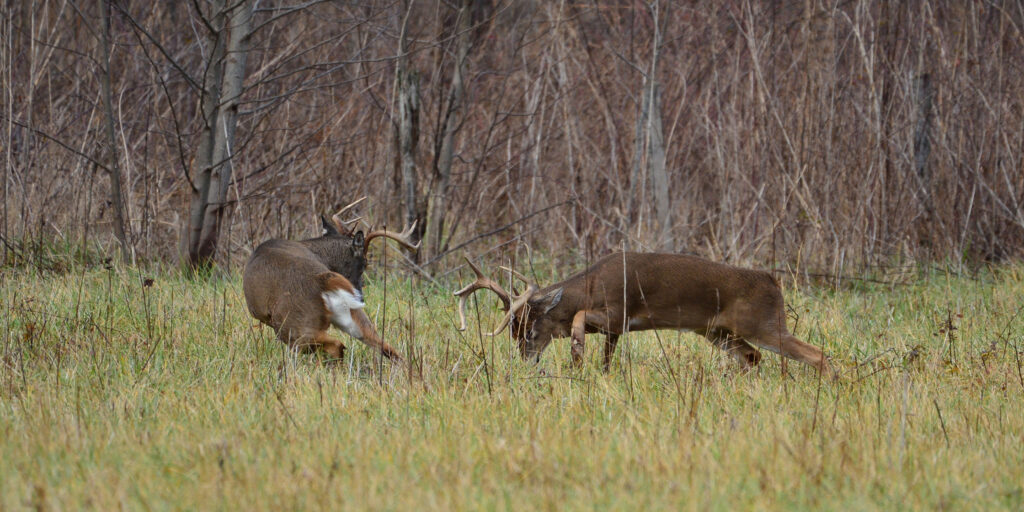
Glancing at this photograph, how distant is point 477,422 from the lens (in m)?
4.42

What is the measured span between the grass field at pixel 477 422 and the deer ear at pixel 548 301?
0.28 metres

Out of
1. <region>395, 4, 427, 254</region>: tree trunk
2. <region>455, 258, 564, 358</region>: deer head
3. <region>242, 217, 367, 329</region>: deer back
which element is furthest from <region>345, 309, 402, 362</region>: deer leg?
<region>395, 4, 427, 254</region>: tree trunk

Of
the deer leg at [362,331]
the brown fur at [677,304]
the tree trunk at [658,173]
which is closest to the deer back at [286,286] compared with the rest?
the deer leg at [362,331]

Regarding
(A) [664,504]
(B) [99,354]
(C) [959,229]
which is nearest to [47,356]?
(B) [99,354]

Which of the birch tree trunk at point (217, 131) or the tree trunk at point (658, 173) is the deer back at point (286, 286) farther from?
the tree trunk at point (658, 173)

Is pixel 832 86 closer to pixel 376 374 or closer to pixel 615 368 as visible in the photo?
pixel 615 368

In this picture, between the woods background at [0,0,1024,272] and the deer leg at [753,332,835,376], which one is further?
the woods background at [0,0,1024,272]

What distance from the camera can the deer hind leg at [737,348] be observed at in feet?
20.5

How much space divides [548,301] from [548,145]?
586 centimetres

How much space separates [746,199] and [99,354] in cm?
637

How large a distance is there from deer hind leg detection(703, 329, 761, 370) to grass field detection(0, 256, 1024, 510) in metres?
0.07

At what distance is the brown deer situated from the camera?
602 cm

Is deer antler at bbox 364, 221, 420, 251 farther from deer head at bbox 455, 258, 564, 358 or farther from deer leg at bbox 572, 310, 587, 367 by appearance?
deer leg at bbox 572, 310, 587, 367

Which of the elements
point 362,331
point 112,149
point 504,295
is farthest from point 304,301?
point 112,149
